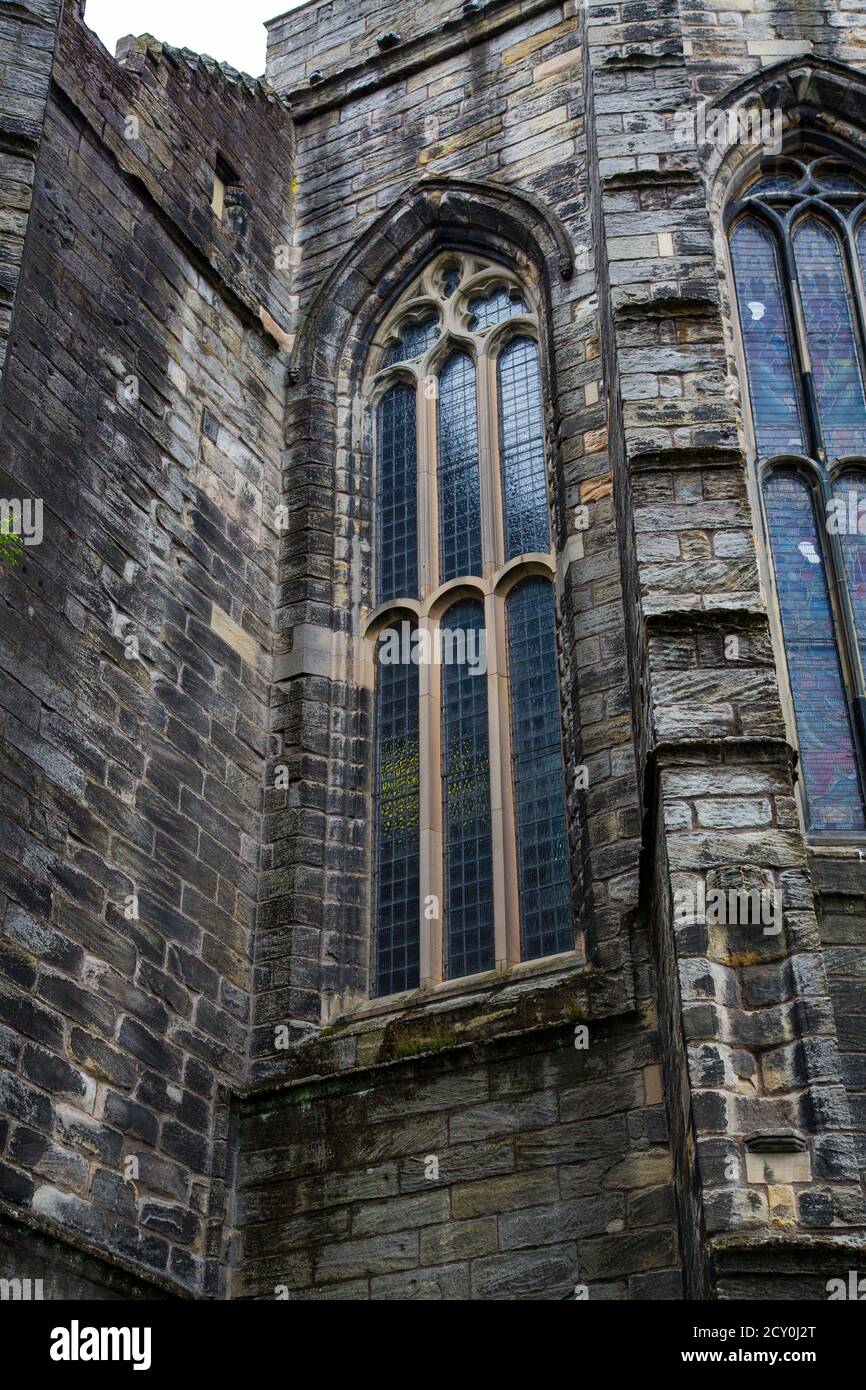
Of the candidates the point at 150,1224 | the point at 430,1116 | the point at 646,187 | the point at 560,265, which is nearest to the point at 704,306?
the point at 646,187

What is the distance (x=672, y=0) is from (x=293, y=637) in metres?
4.75

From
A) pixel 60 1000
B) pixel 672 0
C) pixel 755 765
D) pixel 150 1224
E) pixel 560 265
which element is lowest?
pixel 150 1224

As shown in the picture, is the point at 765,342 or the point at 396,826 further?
the point at 765,342

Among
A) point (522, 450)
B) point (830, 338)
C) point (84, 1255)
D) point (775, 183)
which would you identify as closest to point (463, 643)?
point (522, 450)

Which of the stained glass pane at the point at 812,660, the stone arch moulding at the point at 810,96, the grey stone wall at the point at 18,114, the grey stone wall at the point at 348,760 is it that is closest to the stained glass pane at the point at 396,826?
the grey stone wall at the point at 348,760

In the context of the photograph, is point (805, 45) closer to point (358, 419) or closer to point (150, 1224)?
point (358, 419)

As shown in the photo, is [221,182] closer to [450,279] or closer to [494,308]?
[450,279]

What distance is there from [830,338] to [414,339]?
3053mm

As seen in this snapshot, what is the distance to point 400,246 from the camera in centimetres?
1256

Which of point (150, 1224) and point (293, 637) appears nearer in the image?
point (150, 1224)

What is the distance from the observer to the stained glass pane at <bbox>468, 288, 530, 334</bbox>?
39.4 ft

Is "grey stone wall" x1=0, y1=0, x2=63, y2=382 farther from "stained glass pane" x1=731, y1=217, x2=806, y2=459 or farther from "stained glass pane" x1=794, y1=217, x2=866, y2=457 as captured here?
"stained glass pane" x1=794, y1=217, x2=866, y2=457

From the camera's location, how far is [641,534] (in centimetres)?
804

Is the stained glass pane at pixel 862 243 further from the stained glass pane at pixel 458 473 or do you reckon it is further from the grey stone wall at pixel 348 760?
the stained glass pane at pixel 458 473
